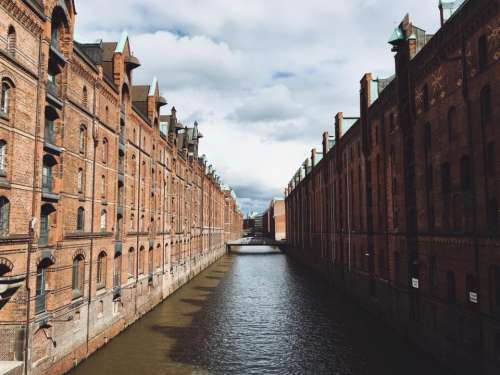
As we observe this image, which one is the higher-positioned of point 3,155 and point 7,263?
point 3,155

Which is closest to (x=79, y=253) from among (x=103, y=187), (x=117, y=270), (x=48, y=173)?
(x=48, y=173)

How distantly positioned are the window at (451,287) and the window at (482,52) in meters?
8.52

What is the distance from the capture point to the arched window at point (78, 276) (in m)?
19.2

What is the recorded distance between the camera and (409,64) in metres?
22.2

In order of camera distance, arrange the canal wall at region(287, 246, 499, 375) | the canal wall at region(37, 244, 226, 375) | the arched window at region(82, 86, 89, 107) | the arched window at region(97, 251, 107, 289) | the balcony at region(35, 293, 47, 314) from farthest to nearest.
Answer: the arched window at region(97, 251, 107, 289) < the arched window at region(82, 86, 89, 107) < the canal wall at region(37, 244, 226, 375) < the canal wall at region(287, 246, 499, 375) < the balcony at region(35, 293, 47, 314)

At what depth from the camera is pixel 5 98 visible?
45.3ft

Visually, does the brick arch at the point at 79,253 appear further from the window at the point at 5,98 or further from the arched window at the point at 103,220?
the window at the point at 5,98

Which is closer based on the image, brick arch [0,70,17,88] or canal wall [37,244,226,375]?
brick arch [0,70,17,88]

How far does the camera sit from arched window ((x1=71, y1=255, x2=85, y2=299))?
755 inches

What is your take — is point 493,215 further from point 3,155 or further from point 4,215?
point 3,155

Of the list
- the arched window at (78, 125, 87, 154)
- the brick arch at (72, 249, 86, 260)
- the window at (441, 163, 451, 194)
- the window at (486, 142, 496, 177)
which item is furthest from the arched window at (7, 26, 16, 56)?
the window at (441, 163, 451, 194)

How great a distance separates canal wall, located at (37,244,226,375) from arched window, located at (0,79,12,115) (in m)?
9.05

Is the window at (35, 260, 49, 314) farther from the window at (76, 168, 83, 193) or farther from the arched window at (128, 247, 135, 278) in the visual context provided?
the arched window at (128, 247, 135, 278)

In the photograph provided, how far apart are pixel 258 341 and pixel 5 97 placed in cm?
1733
